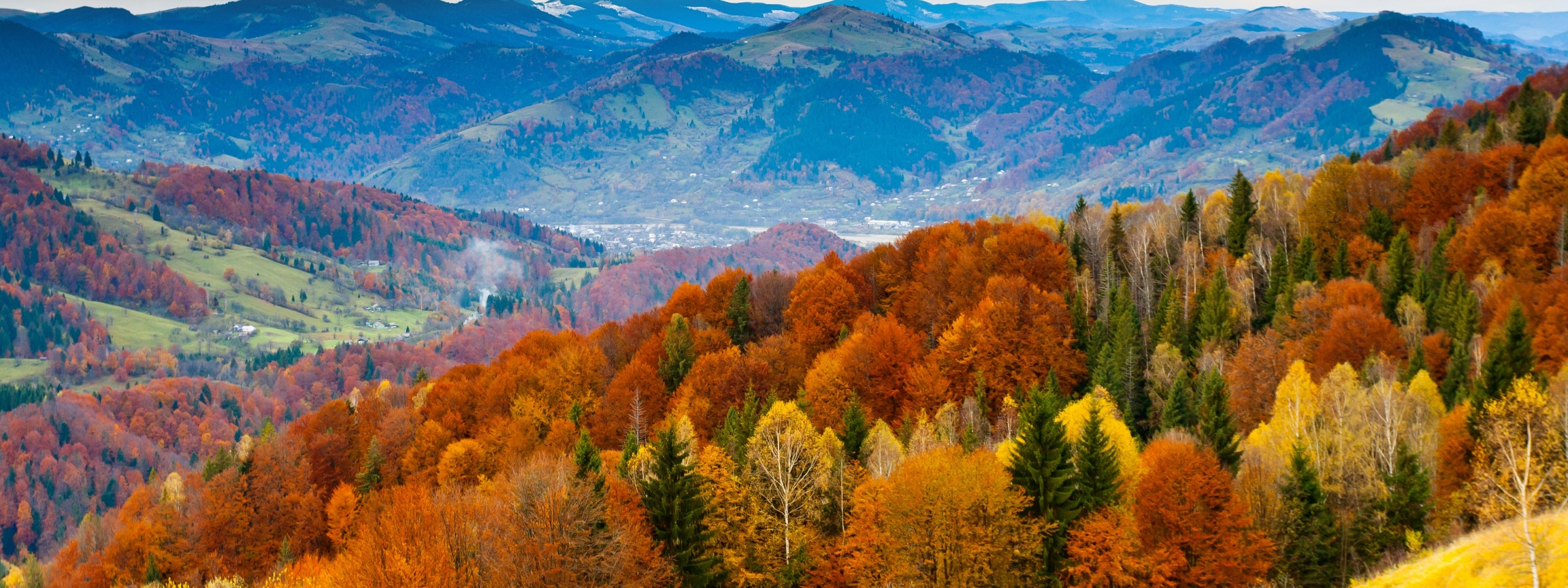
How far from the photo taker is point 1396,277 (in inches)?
3912

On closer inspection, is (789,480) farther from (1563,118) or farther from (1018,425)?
(1563,118)

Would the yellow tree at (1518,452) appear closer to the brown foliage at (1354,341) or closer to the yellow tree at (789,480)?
the brown foliage at (1354,341)

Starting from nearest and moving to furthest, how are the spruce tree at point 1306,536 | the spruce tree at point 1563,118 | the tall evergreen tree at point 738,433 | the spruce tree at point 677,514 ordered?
the spruce tree at point 1306,536
the spruce tree at point 677,514
the tall evergreen tree at point 738,433
the spruce tree at point 1563,118

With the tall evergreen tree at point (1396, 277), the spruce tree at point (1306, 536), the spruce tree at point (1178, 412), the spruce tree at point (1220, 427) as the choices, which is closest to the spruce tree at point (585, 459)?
the spruce tree at point (1306, 536)

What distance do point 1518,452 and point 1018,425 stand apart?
36132 millimetres

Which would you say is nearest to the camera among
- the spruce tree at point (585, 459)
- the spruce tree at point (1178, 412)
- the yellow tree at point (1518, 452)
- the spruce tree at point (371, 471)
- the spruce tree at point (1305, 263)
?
the yellow tree at point (1518, 452)

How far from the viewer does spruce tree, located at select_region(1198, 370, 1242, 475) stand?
211ft

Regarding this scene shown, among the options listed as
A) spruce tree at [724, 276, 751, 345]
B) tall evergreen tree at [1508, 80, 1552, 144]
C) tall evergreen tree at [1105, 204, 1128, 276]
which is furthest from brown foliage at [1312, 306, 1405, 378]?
spruce tree at [724, 276, 751, 345]

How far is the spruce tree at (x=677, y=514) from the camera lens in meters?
57.0

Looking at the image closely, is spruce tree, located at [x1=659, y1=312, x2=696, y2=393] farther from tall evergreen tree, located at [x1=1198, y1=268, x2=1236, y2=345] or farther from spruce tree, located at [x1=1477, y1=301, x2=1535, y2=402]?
spruce tree, located at [x1=1477, y1=301, x2=1535, y2=402]

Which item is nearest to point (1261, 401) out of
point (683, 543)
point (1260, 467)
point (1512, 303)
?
point (1512, 303)

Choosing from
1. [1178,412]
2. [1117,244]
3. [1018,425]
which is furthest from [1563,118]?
[1018,425]

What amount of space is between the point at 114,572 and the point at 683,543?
232 feet

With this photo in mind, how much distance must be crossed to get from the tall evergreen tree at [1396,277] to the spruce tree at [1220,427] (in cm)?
3804
